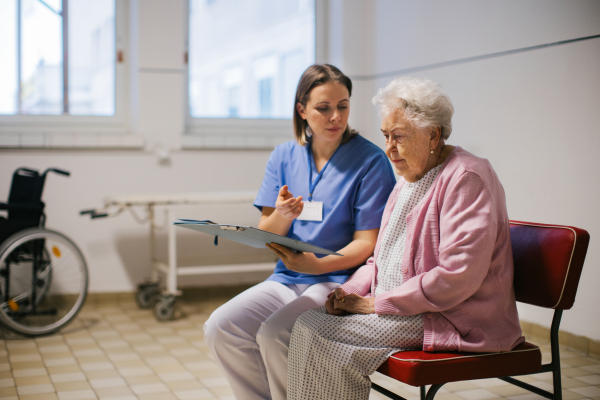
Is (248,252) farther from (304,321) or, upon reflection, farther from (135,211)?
(304,321)

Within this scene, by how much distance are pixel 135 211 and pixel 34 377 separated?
1642mm

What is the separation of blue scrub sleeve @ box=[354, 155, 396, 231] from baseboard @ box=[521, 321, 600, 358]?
60.0 inches

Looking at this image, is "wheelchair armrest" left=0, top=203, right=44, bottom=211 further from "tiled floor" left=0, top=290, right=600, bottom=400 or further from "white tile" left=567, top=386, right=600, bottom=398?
"white tile" left=567, top=386, right=600, bottom=398

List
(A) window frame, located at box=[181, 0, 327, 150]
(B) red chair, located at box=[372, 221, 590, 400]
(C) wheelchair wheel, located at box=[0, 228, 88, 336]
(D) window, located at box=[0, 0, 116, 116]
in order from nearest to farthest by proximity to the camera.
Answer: (B) red chair, located at box=[372, 221, 590, 400] < (C) wheelchair wheel, located at box=[0, 228, 88, 336] < (D) window, located at box=[0, 0, 116, 116] < (A) window frame, located at box=[181, 0, 327, 150]

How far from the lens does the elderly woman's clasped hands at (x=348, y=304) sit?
1.46 m

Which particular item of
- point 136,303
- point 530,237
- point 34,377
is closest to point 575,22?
point 530,237

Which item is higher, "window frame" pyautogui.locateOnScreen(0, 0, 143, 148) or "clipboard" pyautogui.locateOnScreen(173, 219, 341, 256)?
"window frame" pyautogui.locateOnScreen(0, 0, 143, 148)

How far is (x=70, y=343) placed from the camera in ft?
9.71

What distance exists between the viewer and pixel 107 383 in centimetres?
238

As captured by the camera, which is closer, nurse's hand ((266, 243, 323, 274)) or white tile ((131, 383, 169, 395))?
nurse's hand ((266, 243, 323, 274))

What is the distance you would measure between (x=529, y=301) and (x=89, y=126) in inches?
134

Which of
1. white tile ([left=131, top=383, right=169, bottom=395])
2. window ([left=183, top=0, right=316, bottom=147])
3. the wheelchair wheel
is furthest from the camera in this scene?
window ([left=183, top=0, right=316, bottom=147])

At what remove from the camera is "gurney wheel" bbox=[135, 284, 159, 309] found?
3.70 meters

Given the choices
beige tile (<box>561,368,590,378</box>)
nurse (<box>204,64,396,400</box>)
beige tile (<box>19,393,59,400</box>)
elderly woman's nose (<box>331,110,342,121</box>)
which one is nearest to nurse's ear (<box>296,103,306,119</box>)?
nurse (<box>204,64,396,400</box>)
